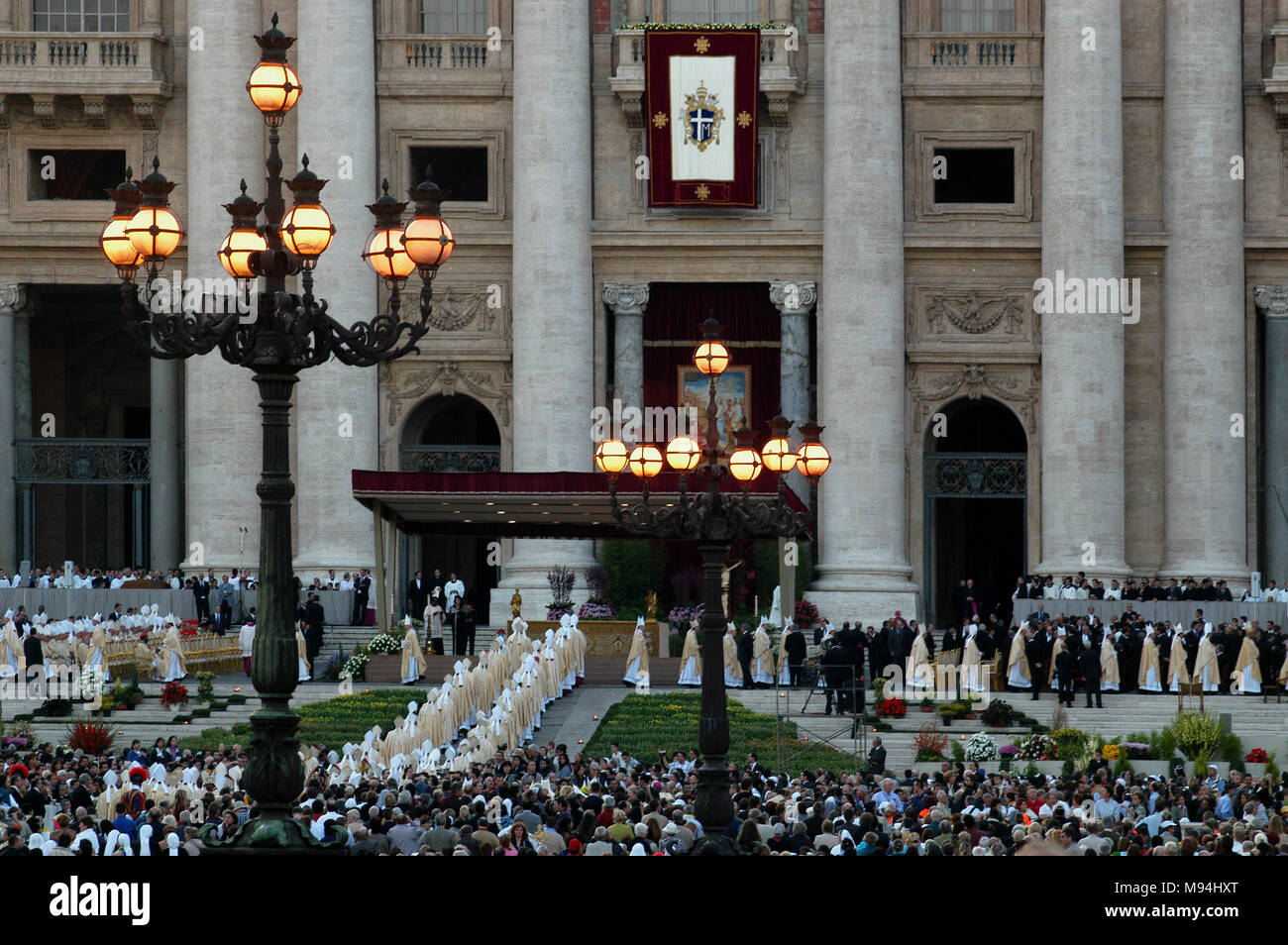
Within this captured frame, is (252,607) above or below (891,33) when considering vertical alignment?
below

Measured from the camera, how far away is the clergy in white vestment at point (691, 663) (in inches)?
1353

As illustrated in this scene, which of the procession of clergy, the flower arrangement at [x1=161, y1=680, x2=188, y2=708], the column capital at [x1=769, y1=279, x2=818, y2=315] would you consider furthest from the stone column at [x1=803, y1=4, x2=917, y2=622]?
the flower arrangement at [x1=161, y1=680, x2=188, y2=708]

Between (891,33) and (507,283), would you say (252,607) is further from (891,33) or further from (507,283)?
(891,33)

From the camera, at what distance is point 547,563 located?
138ft

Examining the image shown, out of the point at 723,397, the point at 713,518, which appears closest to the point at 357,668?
the point at 723,397

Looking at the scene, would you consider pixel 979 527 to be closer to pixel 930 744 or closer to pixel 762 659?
pixel 762 659

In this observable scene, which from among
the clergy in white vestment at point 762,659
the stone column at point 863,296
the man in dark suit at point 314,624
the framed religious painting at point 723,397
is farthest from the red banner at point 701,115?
the clergy in white vestment at point 762,659

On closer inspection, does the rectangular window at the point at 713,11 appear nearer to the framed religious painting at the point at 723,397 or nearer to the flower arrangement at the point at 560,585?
the framed religious painting at the point at 723,397

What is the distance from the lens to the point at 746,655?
113 feet

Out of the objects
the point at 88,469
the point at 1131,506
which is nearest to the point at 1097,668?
the point at 1131,506

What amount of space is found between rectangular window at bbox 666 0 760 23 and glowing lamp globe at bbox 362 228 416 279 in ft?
102

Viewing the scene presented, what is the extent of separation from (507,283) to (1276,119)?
16757mm

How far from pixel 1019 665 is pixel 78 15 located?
25.8 m

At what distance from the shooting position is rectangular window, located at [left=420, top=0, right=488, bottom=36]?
1758 inches
